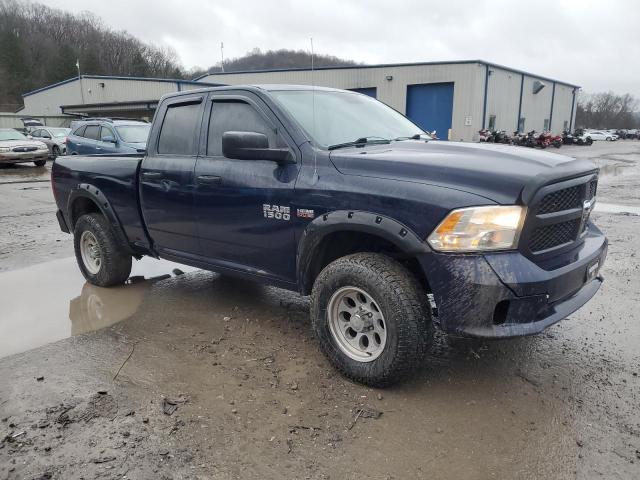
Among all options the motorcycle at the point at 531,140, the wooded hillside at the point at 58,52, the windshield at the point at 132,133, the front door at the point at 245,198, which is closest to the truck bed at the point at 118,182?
the front door at the point at 245,198

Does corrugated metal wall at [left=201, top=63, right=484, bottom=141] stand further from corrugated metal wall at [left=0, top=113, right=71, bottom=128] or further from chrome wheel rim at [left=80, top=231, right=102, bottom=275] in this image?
chrome wheel rim at [left=80, top=231, right=102, bottom=275]

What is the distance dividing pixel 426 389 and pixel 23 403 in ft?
8.34

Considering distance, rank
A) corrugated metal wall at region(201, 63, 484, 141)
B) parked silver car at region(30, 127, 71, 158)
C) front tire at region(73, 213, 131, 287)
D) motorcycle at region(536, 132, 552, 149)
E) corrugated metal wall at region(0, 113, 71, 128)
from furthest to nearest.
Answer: corrugated metal wall at region(0, 113, 71, 128) < motorcycle at region(536, 132, 552, 149) < corrugated metal wall at region(201, 63, 484, 141) < parked silver car at region(30, 127, 71, 158) < front tire at region(73, 213, 131, 287)

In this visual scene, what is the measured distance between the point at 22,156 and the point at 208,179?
743 inches

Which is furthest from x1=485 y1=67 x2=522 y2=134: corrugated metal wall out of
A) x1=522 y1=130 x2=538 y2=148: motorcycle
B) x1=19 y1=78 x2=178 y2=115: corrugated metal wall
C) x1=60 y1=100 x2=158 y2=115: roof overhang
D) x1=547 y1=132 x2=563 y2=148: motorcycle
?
x1=19 y1=78 x2=178 y2=115: corrugated metal wall

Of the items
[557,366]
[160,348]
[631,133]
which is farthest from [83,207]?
[631,133]

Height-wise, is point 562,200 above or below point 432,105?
below

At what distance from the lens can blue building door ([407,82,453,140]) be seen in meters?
31.3

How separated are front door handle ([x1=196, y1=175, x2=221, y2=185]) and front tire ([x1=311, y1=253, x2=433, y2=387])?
1.24 metres

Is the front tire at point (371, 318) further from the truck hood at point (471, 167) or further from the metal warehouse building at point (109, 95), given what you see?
the metal warehouse building at point (109, 95)

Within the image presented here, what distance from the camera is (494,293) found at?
265 centimetres

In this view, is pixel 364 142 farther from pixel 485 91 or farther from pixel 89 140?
pixel 485 91

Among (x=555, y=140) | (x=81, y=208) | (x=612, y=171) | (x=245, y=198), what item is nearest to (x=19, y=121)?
(x=555, y=140)

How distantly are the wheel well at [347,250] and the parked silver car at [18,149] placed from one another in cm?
1973
